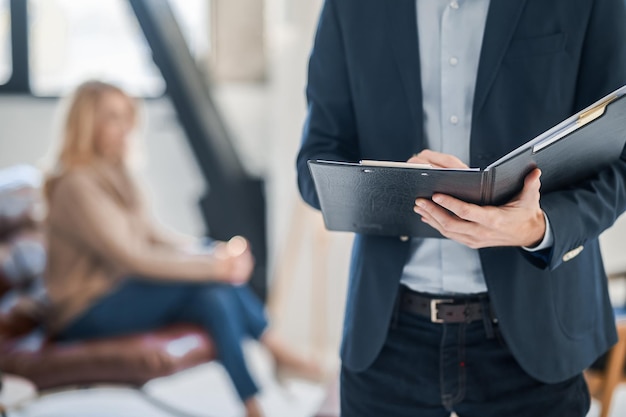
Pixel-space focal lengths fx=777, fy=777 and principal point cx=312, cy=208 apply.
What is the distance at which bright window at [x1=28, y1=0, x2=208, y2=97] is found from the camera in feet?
15.5

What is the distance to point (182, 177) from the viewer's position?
15.4ft

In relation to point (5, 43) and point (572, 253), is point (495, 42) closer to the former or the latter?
point (572, 253)

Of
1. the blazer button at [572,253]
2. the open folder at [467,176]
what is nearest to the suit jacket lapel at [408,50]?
the open folder at [467,176]

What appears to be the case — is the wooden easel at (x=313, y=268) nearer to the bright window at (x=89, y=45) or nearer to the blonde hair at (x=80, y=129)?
the blonde hair at (x=80, y=129)

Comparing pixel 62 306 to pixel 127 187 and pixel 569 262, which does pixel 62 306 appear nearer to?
pixel 127 187

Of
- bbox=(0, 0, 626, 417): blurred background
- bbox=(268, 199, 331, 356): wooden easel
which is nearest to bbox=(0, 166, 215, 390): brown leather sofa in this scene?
bbox=(0, 0, 626, 417): blurred background

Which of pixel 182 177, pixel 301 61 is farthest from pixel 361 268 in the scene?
pixel 182 177

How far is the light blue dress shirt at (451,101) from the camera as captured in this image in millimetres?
1180

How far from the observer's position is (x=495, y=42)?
1135 millimetres

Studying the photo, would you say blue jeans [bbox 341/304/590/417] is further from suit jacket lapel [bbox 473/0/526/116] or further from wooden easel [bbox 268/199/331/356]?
wooden easel [bbox 268/199/331/356]

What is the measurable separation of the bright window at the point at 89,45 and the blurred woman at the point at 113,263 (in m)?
1.71

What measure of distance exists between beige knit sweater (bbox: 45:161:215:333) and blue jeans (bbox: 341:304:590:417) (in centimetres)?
191

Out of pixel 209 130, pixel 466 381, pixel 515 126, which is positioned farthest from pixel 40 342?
pixel 515 126

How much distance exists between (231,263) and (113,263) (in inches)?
17.8
